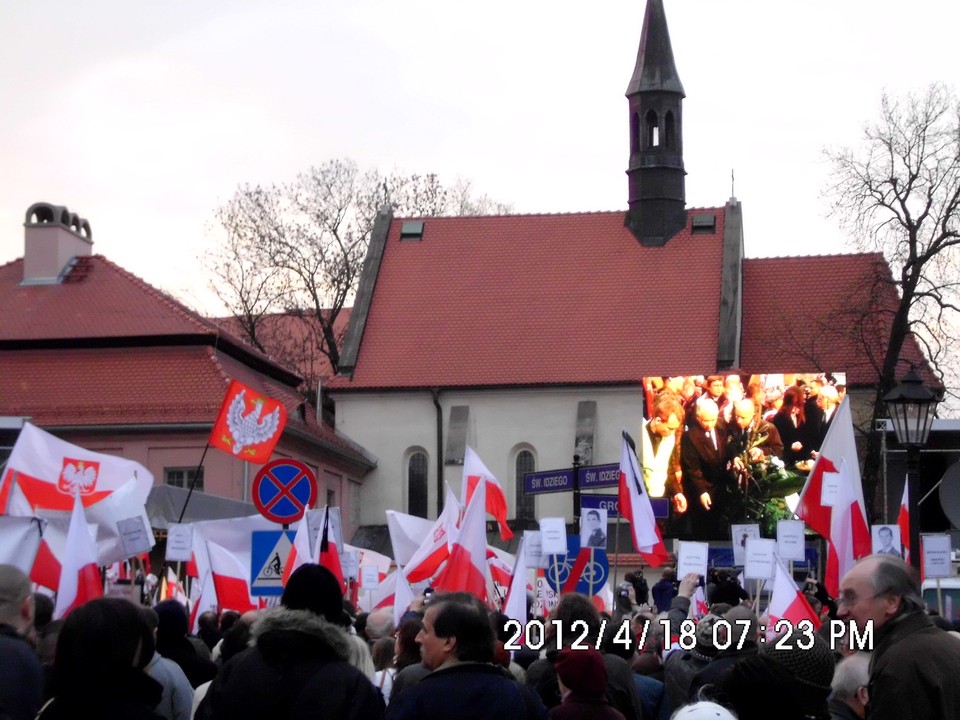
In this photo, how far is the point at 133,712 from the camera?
17.7 ft

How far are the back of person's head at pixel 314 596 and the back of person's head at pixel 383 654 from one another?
3026mm

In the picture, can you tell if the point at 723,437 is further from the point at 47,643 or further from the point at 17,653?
the point at 17,653

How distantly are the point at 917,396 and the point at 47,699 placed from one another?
10953mm

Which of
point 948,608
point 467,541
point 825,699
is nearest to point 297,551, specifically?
point 467,541

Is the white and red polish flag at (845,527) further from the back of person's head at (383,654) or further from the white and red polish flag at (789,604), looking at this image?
the back of person's head at (383,654)

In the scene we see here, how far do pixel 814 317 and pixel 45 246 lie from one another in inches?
859

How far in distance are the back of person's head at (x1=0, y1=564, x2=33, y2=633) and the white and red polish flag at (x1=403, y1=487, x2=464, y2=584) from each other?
1069 centimetres

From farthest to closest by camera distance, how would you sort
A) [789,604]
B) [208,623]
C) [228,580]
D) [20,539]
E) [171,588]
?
[171,588], [228,580], [208,623], [20,539], [789,604]

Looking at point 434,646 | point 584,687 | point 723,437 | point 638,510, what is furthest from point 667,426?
point 434,646

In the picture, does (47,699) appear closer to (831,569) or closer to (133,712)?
(133,712)

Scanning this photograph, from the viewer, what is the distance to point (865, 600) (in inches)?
250

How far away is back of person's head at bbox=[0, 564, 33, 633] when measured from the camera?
6.92m

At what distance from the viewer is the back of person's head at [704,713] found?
17.5ft

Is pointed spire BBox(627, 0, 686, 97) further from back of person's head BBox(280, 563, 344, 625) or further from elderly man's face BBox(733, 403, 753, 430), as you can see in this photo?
back of person's head BBox(280, 563, 344, 625)
